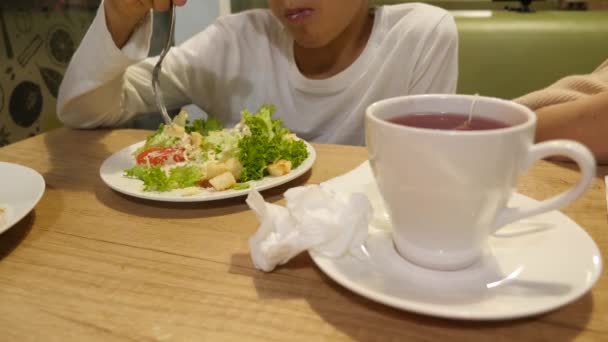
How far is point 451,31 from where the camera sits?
1359 millimetres

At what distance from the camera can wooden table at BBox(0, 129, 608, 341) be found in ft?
1.44

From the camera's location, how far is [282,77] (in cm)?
143

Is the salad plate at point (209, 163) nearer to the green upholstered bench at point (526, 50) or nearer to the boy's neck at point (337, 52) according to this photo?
the boy's neck at point (337, 52)

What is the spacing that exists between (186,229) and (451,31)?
104cm

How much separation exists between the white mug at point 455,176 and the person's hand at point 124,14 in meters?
0.72

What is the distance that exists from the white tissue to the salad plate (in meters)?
0.17

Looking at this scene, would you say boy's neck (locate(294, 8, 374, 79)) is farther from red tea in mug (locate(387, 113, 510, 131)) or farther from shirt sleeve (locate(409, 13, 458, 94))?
red tea in mug (locate(387, 113, 510, 131))

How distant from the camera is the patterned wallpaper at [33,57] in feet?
4.86

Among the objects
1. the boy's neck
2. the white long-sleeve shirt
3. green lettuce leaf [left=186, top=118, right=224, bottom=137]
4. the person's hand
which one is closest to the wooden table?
green lettuce leaf [left=186, top=118, right=224, bottom=137]

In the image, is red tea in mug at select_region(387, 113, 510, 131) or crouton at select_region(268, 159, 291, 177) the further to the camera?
crouton at select_region(268, 159, 291, 177)

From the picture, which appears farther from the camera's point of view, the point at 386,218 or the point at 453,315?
the point at 386,218

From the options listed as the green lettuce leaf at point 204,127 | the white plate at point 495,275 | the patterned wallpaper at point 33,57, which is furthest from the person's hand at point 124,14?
the white plate at point 495,275

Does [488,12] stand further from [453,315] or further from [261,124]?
[453,315]

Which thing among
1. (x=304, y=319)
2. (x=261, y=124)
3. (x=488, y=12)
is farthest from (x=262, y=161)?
(x=488, y=12)
